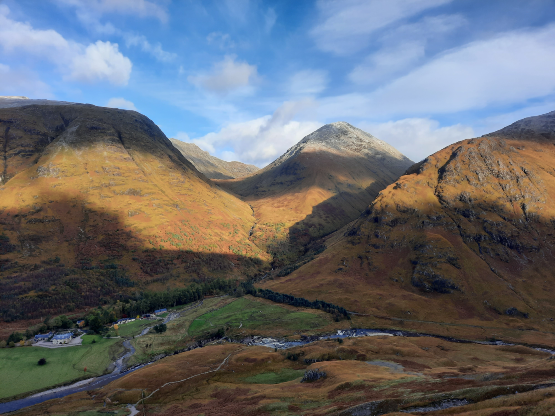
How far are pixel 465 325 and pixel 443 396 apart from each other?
94.9 metres

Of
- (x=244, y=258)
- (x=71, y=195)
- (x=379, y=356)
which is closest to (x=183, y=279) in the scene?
(x=244, y=258)

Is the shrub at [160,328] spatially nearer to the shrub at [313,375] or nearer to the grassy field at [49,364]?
the grassy field at [49,364]

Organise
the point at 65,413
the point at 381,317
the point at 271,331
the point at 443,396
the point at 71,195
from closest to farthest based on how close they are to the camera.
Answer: the point at 443,396
the point at 65,413
the point at 271,331
the point at 381,317
the point at 71,195

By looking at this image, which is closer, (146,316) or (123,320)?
(123,320)

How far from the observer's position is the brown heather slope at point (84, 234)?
123 meters

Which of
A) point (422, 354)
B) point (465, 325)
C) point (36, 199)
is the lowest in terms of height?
point (465, 325)

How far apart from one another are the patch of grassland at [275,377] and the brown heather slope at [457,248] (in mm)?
57958

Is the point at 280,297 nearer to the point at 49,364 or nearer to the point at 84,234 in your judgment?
the point at 49,364

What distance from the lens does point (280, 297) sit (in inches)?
5246

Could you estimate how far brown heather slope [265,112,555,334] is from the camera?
11588 cm

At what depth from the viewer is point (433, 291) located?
4970 inches

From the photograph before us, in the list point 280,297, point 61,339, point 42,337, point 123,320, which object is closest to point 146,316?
point 123,320

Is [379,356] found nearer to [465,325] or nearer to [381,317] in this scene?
[381,317]

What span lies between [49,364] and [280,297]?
82.4 meters
